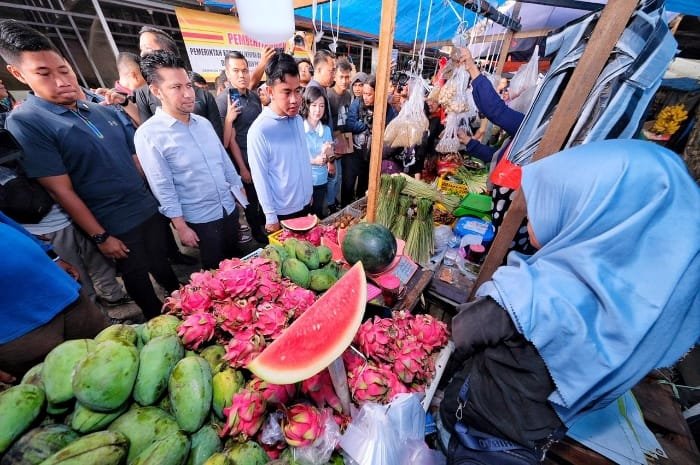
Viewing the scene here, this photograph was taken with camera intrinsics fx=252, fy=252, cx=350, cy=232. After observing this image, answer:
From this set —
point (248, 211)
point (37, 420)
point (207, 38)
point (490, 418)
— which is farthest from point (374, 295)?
point (207, 38)

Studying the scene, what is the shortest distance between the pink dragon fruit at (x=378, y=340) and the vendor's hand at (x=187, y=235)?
7.17ft

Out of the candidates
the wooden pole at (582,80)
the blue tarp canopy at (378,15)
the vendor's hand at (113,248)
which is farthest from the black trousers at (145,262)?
the blue tarp canopy at (378,15)

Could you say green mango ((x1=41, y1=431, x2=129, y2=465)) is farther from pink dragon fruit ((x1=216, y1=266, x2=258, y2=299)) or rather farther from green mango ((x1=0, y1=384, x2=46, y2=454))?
pink dragon fruit ((x1=216, y1=266, x2=258, y2=299))

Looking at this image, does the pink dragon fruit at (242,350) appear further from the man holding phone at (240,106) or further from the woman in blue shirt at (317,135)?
the man holding phone at (240,106)

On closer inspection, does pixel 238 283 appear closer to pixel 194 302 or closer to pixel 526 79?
pixel 194 302

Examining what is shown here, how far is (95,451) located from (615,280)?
72.0 inches

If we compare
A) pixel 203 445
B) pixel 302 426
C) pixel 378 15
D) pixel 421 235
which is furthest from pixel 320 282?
pixel 378 15

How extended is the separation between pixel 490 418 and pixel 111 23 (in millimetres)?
8562

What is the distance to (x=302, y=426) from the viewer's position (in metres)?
0.93

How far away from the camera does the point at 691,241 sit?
906 mm

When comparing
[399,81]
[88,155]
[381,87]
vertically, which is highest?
[381,87]

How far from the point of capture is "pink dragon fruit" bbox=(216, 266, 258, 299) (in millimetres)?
1257

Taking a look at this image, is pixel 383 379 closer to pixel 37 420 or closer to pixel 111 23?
pixel 37 420

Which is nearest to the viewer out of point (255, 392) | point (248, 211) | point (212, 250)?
point (255, 392)
